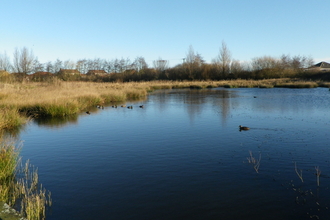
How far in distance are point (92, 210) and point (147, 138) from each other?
5.37m

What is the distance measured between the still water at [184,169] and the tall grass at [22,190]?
0.20 metres

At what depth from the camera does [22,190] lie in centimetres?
525

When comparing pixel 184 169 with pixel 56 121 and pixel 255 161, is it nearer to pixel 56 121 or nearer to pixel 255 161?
pixel 255 161

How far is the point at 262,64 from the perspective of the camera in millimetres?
56188

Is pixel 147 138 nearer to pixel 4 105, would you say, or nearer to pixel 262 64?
pixel 4 105

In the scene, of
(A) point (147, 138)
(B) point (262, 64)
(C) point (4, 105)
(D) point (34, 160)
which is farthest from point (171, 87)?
(D) point (34, 160)

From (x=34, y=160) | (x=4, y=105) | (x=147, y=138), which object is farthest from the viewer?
(x=4, y=105)

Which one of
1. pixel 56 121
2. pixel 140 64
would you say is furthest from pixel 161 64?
pixel 56 121

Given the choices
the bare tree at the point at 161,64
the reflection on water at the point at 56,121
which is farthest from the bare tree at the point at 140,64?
the reflection on water at the point at 56,121

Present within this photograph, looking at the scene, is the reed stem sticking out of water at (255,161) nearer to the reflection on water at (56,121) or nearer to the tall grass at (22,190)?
the tall grass at (22,190)

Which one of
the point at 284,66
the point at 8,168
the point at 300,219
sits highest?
the point at 284,66

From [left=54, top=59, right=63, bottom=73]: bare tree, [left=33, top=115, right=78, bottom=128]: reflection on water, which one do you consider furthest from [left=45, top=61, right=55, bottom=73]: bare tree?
[left=33, top=115, right=78, bottom=128]: reflection on water

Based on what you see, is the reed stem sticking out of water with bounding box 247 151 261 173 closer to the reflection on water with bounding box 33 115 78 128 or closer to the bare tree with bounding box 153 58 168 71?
the reflection on water with bounding box 33 115 78 128

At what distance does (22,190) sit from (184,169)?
3417mm
